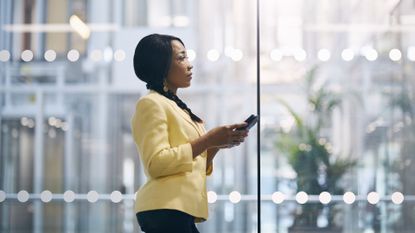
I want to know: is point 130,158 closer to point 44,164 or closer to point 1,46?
point 44,164

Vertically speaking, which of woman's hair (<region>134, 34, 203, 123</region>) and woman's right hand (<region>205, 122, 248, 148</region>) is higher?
woman's hair (<region>134, 34, 203, 123</region>)

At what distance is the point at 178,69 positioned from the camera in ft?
7.59

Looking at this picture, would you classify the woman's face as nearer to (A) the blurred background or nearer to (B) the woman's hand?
(B) the woman's hand

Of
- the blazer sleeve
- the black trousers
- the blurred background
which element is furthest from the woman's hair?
the blurred background

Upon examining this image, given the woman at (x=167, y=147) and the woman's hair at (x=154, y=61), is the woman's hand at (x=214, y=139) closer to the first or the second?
the woman at (x=167, y=147)

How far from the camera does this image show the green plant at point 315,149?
12.0 ft

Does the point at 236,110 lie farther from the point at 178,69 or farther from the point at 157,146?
the point at 157,146

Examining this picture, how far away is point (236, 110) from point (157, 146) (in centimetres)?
157

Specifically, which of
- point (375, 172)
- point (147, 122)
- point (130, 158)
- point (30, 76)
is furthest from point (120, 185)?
point (147, 122)

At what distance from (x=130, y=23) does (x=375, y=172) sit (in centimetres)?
139

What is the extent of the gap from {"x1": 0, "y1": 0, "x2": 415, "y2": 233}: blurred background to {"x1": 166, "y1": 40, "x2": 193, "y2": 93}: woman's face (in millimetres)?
1319

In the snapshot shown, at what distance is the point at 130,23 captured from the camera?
12.3 feet

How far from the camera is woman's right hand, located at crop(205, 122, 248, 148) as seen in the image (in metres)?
2.18

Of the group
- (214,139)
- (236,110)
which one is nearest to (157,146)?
(214,139)
